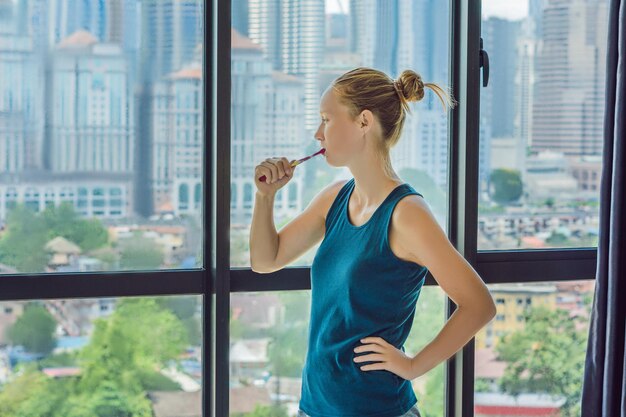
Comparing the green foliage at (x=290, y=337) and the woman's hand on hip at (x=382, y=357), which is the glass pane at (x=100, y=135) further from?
the woman's hand on hip at (x=382, y=357)

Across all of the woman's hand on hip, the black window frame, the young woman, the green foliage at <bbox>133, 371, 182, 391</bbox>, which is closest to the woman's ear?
the young woman

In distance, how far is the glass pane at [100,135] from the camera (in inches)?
90.5

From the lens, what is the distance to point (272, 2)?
247 cm

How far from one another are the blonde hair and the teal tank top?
14 centimetres

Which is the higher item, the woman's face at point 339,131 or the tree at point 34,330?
the woman's face at point 339,131

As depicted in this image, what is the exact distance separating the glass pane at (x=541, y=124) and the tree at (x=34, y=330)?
1296mm

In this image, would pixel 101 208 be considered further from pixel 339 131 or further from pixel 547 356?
pixel 547 356

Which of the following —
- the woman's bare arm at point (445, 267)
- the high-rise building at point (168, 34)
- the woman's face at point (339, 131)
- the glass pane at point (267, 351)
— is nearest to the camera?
the woman's bare arm at point (445, 267)

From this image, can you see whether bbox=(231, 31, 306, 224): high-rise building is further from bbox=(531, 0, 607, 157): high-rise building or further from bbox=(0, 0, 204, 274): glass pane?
bbox=(531, 0, 607, 157): high-rise building

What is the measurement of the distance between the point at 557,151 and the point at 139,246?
135 cm

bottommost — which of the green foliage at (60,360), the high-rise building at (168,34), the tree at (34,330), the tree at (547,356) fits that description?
the tree at (547,356)

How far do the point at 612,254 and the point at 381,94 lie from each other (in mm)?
1076

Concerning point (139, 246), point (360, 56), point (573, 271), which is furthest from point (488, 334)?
point (139, 246)

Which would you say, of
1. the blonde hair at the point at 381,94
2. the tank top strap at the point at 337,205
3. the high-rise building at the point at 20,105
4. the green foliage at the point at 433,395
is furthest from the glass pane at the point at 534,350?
the high-rise building at the point at 20,105
